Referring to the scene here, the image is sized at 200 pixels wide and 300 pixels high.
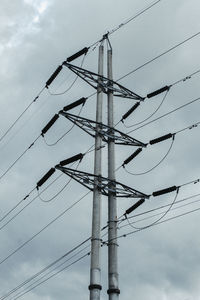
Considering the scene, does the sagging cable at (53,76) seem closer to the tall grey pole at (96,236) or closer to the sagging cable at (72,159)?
the tall grey pole at (96,236)

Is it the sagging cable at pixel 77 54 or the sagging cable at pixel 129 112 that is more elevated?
the sagging cable at pixel 77 54

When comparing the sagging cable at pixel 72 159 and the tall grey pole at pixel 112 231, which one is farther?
the sagging cable at pixel 72 159

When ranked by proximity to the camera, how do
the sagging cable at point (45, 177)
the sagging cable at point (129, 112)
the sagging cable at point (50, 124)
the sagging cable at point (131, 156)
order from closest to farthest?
1. the sagging cable at point (45, 177)
2. the sagging cable at point (131, 156)
3. the sagging cable at point (50, 124)
4. the sagging cable at point (129, 112)

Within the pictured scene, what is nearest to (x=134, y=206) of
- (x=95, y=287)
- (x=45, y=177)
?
(x=45, y=177)

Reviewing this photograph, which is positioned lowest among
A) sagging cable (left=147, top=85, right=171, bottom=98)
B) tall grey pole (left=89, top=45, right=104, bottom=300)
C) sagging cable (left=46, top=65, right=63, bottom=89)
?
tall grey pole (left=89, top=45, right=104, bottom=300)

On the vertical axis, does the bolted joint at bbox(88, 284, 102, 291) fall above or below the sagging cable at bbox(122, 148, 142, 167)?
below

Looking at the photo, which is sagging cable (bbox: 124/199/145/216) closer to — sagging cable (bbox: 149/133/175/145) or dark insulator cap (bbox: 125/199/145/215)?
dark insulator cap (bbox: 125/199/145/215)

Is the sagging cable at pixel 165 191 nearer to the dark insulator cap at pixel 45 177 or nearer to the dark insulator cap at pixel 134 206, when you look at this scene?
the dark insulator cap at pixel 134 206

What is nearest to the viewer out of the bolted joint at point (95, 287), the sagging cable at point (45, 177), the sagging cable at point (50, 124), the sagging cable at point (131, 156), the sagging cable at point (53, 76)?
the bolted joint at point (95, 287)

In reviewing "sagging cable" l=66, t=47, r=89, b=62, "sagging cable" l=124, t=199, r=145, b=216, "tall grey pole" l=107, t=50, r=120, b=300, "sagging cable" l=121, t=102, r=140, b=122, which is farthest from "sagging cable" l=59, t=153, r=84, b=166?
"sagging cable" l=66, t=47, r=89, b=62

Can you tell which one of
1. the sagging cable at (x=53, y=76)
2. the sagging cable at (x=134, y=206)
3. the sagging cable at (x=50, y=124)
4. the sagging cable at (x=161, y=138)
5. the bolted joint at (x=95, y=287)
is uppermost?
the sagging cable at (x=53, y=76)

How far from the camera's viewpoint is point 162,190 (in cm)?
1986

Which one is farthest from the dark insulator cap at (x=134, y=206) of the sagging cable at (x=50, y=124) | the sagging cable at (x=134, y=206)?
the sagging cable at (x=50, y=124)

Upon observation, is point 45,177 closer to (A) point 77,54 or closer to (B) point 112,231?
(B) point 112,231
